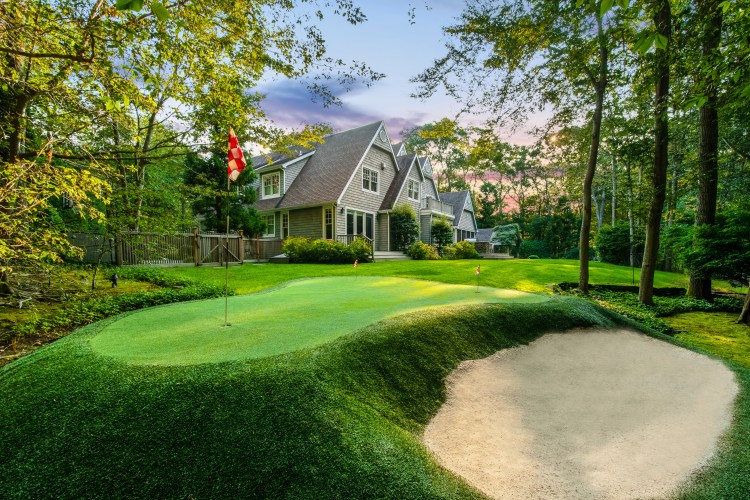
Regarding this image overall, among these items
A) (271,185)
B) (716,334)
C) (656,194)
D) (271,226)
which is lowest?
(716,334)

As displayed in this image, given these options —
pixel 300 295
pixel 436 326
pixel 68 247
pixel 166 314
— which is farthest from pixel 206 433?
pixel 68 247

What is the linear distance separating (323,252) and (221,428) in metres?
15.0

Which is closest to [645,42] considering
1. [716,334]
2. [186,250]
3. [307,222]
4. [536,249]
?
[716,334]

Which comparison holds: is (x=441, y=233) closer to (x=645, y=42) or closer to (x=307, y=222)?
(x=307, y=222)

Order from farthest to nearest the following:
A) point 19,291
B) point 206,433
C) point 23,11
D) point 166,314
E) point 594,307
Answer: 1. point 594,307
2. point 19,291
3. point 166,314
4. point 23,11
5. point 206,433

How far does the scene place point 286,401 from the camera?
2.20m

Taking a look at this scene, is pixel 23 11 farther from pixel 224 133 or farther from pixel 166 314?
pixel 224 133

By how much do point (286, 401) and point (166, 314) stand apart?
3.42 m

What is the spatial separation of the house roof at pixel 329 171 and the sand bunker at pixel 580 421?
15985 mm

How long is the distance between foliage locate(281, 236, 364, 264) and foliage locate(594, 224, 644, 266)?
57.3ft

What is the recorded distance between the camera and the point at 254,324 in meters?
3.88

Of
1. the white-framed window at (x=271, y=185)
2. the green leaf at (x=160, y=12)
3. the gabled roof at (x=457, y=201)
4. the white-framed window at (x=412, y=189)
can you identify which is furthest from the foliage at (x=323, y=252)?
the gabled roof at (x=457, y=201)

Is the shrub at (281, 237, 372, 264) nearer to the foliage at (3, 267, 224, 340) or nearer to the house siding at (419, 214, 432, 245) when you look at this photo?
the house siding at (419, 214, 432, 245)

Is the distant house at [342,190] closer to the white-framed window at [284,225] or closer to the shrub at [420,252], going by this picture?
the white-framed window at [284,225]
